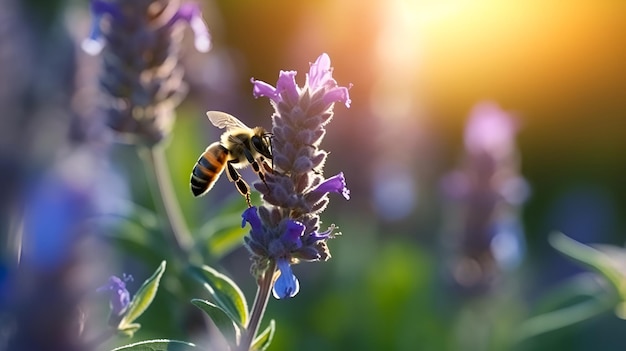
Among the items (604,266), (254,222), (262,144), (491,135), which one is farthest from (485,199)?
(254,222)

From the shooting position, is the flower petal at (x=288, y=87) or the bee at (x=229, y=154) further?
the bee at (x=229, y=154)

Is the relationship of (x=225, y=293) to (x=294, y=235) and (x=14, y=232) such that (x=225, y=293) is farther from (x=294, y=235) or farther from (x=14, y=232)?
(x=14, y=232)

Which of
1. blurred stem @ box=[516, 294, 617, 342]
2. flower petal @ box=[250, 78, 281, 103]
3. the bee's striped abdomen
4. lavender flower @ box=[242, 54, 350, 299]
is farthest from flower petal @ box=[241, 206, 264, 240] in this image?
blurred stem @ box=[516, 294, 617, 342]

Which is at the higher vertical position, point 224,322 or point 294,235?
point 294,235

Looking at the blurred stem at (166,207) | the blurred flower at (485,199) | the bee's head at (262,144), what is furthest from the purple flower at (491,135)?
the bee's head at (262,144)

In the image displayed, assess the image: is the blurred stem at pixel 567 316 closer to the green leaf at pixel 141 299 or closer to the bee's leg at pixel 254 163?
the bee's leg at pixel 254 163

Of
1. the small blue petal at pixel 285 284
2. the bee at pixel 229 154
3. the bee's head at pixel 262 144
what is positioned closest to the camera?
the small blue petal at pixel 285 284

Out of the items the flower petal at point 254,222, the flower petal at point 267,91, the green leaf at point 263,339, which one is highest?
the flower petal at point 267,91
